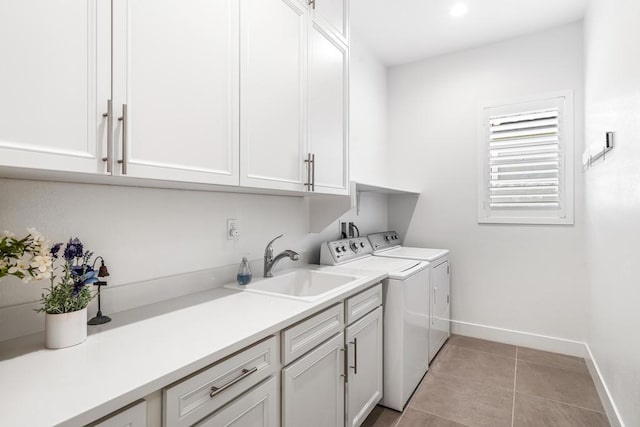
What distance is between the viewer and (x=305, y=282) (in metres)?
2.04

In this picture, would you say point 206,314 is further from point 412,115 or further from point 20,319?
point 412,115

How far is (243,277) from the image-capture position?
1.66 meters

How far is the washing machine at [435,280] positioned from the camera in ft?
8.50

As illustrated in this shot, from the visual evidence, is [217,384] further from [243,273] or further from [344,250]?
[344,250]

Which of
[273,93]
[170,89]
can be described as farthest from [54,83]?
[273,93]

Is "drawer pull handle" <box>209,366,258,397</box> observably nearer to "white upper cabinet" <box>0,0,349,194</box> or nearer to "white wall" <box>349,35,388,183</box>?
"white upper cabinet" <box>0,0,349,194</box>

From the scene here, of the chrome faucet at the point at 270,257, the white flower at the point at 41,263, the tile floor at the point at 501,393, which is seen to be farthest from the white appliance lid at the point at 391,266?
the white flower at the point at 41,263

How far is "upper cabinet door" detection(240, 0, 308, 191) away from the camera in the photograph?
4.55 feet

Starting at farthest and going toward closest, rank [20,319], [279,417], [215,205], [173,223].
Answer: [215,205] < [173,223] < [279,417] < [20,319]

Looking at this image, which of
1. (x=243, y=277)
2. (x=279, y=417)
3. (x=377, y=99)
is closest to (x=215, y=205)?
(x=243, y=277)

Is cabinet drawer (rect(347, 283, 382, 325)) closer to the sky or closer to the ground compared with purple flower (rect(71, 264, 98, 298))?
closer to the ground

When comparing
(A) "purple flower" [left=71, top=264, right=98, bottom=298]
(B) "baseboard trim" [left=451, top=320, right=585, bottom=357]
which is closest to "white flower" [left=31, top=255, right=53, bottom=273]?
(A) "purple flower" [left=71, top=264, right=98, bottom=298]

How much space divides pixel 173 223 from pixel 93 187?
342 millimetres

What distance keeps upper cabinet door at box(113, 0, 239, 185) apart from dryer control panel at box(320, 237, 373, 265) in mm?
1127
